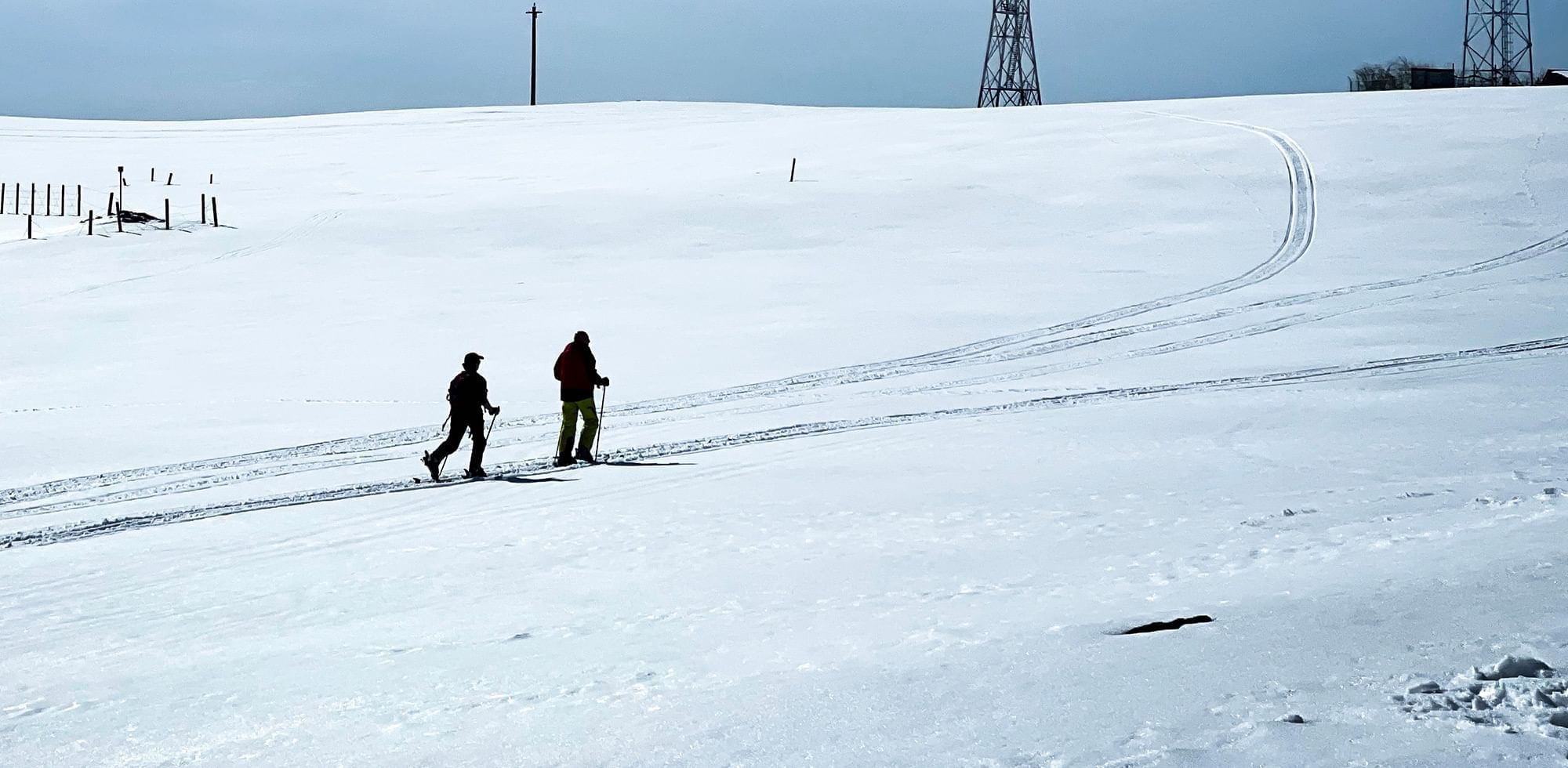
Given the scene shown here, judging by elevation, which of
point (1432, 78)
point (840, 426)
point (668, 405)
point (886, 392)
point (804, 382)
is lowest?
point (840, 426)

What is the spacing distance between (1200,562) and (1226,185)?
24.3 metres

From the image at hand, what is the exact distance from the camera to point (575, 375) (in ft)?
42.2

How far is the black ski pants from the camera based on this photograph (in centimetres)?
1224

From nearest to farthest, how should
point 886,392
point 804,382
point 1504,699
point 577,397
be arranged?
point 1504,699 < point 577,397 < point 886,392 < point 804,382

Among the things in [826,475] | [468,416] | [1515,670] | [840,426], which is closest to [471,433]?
[468,416]

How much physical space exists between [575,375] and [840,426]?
9.24 ft

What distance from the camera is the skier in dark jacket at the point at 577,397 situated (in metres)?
12.8

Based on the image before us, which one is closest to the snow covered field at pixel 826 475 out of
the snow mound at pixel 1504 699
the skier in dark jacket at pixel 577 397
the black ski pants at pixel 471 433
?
the snow mound at pixel 1504 699

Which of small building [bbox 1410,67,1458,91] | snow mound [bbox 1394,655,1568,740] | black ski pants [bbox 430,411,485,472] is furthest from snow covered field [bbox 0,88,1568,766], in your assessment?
small building [bbox 1410,67,1458,91]

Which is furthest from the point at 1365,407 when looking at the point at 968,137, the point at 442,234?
the point at 968,137

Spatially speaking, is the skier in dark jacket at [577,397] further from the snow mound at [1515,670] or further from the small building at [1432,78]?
the small building at [1432,78]

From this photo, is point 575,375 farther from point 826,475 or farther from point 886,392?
point 886,392

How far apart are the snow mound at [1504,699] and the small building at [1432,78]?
207 ft

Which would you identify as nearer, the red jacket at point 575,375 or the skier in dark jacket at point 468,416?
the skier in dark jacket at point 468,416
